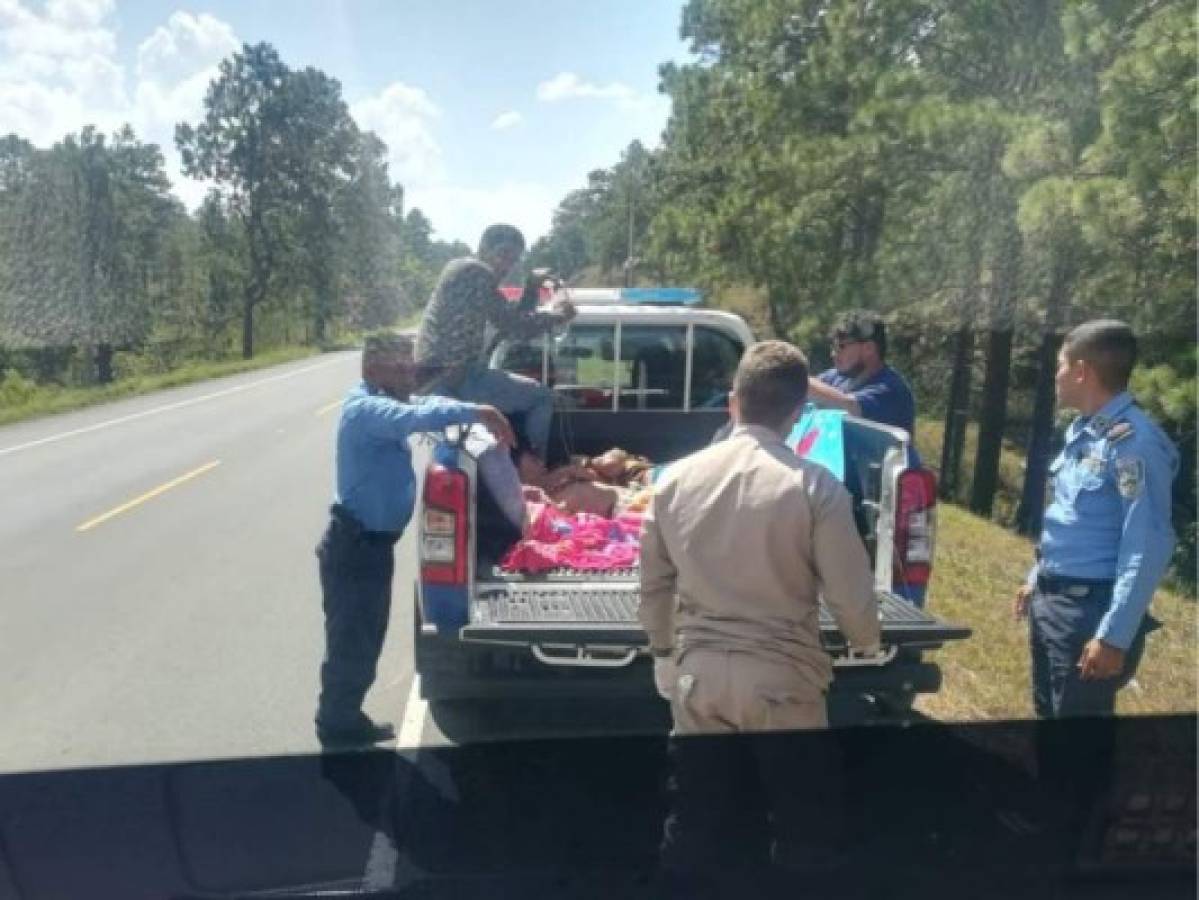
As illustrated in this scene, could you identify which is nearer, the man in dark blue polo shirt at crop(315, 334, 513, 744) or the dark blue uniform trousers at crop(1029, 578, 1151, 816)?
the dark blue uniform trousers at crop(1029, 578, 1151, 816)

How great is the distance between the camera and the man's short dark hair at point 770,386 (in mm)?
2338

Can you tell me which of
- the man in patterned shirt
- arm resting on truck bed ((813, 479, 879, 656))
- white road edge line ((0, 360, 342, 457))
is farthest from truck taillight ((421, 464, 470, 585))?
white road edge line ((0, 360, 342, 457))

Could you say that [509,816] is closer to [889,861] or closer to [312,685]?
[889,861]

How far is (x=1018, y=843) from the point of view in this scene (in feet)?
8.73

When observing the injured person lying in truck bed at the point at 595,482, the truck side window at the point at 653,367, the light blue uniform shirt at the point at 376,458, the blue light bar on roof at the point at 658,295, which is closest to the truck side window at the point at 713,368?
the truck side window at the point at 653,367

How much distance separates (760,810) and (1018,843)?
2.19ft

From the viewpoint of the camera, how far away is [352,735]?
3.48 metres

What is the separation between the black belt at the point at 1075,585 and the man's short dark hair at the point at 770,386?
977 mm

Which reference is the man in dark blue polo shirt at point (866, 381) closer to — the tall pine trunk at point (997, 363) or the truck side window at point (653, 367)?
the tall pine trunk at point (997, 363)

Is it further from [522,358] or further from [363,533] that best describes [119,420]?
[363,533]

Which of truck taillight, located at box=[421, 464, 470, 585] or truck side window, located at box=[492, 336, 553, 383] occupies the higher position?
truck side window, located at box=[492, 336, 553, 383]

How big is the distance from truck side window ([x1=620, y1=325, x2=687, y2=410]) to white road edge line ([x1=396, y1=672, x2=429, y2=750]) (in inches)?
75.8

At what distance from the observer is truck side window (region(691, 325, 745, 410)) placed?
5824 mm

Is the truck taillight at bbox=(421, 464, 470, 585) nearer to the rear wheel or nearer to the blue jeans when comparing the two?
the rear wheel
